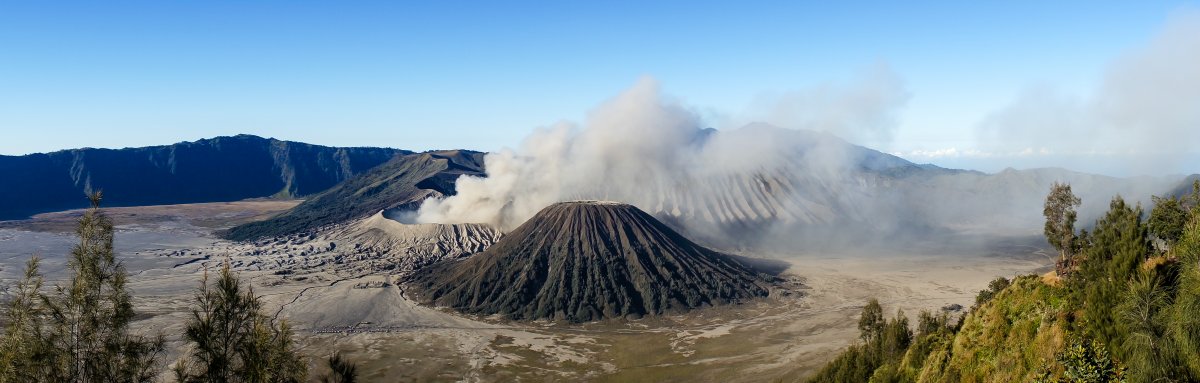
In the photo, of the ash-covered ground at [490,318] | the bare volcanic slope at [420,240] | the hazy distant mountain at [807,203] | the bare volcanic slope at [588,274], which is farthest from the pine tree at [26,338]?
the hazy distant mountain at [807,203]

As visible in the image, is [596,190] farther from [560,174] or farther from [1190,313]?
[1190,313]

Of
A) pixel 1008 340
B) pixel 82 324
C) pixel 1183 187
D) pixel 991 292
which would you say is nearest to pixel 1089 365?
pixel 1008 340

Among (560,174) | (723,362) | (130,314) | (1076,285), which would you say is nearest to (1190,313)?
(1076,285)

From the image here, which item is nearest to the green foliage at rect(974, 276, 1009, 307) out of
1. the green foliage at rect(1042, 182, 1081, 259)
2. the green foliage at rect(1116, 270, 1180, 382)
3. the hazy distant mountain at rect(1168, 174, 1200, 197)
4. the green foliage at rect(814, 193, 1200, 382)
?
the green foliage at rect(1042, 182, 1081, 259)

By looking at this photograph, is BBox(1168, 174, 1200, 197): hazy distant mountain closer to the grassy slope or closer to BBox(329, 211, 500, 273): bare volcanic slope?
BBox(329, 211, 500, 273): bare volcanic slope

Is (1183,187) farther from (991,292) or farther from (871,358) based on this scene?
(871,358)

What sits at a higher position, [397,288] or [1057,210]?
[1057,210]

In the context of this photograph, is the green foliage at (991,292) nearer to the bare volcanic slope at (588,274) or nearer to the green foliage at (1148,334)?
the bare volcanic slope at (588,274)
